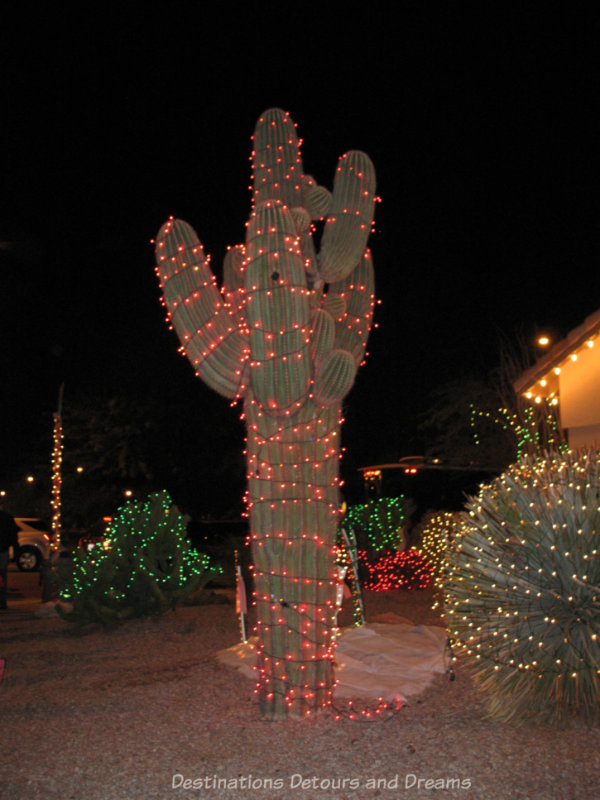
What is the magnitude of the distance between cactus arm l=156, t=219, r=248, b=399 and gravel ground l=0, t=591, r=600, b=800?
2.21 metres

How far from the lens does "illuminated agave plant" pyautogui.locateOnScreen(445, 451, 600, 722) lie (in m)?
4.76

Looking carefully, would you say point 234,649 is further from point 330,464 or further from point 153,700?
point 330,464

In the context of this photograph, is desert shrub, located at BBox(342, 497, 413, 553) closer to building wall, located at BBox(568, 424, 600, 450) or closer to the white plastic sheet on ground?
building wall, located at BBox(568, 424, 600, 450)

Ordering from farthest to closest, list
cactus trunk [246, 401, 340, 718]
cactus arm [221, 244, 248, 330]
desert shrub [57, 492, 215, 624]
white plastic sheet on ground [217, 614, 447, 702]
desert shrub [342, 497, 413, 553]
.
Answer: desert shrub [342, 497, 413, 553]
desert shrub [57, 492, 215, 624]
cactus arm [221, 244, 248, 330]
white plastic sheet on ground [217, 614, 447, 702]
cactus trunk [246, 401, 340, 718]

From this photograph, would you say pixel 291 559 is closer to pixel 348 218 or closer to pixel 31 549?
pixel 348 218

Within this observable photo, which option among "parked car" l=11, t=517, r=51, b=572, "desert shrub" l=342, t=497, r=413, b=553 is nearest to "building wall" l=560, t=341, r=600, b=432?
"desert shrub" l=342, t=497, r=413, b=553

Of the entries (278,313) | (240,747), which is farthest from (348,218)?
(240,747)

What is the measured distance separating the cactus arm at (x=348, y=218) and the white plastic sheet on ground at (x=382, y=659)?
→ 3027 millimetres

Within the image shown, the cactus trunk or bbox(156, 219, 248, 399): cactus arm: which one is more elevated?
bbox(156, 219, 248, 399): cactus arm

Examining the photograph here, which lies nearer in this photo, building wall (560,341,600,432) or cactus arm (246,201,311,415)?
cactus arm (246,201,311,415)

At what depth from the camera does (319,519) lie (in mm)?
5465

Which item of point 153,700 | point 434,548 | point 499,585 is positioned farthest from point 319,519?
point 434,548

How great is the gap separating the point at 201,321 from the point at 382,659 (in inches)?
→ 132

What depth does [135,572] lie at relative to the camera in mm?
9242
